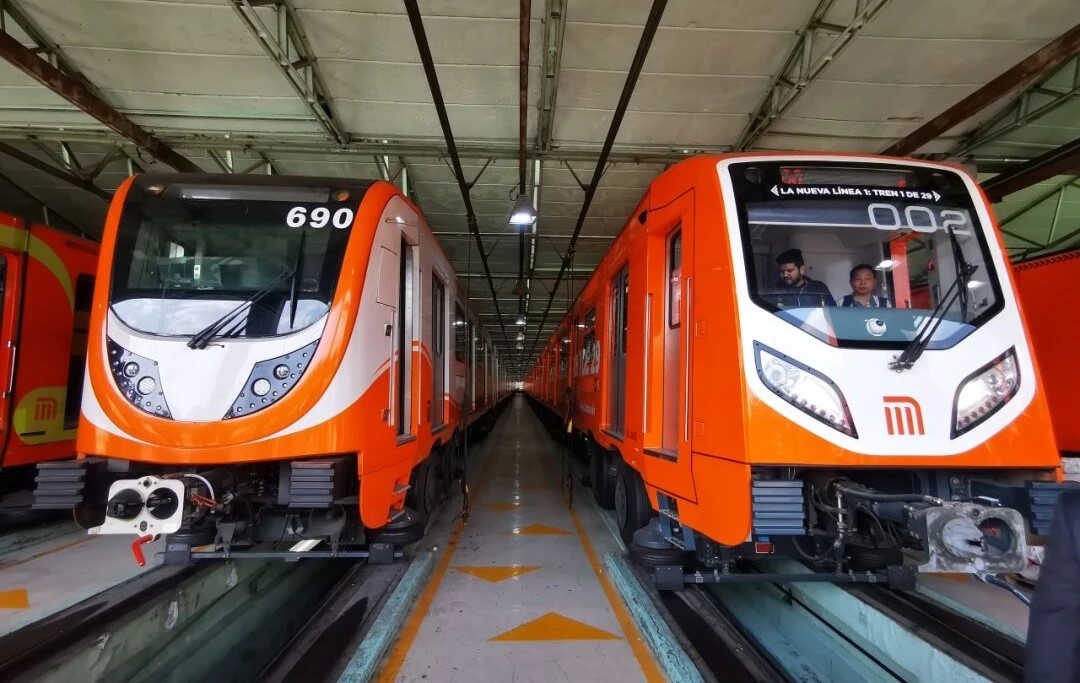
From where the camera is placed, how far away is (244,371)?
10.5ft

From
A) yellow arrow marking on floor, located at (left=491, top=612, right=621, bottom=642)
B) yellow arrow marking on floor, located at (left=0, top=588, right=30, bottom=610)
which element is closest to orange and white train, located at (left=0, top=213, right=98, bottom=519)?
yellow arrow marking on floor, located at (left=0, top=588, right=30, bottom=610)

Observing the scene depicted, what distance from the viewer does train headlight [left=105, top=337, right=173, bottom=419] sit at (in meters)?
3.12

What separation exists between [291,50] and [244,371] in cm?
454

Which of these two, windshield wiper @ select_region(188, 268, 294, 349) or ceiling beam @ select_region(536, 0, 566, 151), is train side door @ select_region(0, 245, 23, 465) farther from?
ceiling beam @ select_region(536, 0, 566, 151)

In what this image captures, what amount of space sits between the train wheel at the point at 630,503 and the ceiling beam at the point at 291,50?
17.9 feet

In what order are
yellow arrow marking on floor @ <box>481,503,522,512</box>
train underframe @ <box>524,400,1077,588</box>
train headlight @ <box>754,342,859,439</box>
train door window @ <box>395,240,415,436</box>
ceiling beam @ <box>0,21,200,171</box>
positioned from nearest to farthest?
train underframe @ <box>524,400,1077,588</box> → train headlight @ <box>754,342,859,439</box> → train door window @ <box>395,240,415,436</box> → ceiling beam @ <box>0,21,200,171</box> → yellow arrow marking on floor @ <box>481,503,522,512</box>

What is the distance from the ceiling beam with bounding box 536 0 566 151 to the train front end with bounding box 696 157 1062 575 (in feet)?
10.6

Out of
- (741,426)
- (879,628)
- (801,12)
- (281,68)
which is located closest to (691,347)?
(741,426)

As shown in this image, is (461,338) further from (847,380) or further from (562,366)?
(847,380)

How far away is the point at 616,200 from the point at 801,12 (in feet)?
15.7

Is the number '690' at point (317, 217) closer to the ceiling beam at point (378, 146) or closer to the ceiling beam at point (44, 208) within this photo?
the ceiling beam at point (378, 146)

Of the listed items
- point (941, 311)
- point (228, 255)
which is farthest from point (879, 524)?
point (228, 255)

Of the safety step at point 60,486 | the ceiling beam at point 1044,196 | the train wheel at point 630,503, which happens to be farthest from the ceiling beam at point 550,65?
the ceiling beam at point 1044,196

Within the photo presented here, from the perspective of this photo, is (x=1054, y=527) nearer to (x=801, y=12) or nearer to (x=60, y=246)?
(x=801, y=12)
